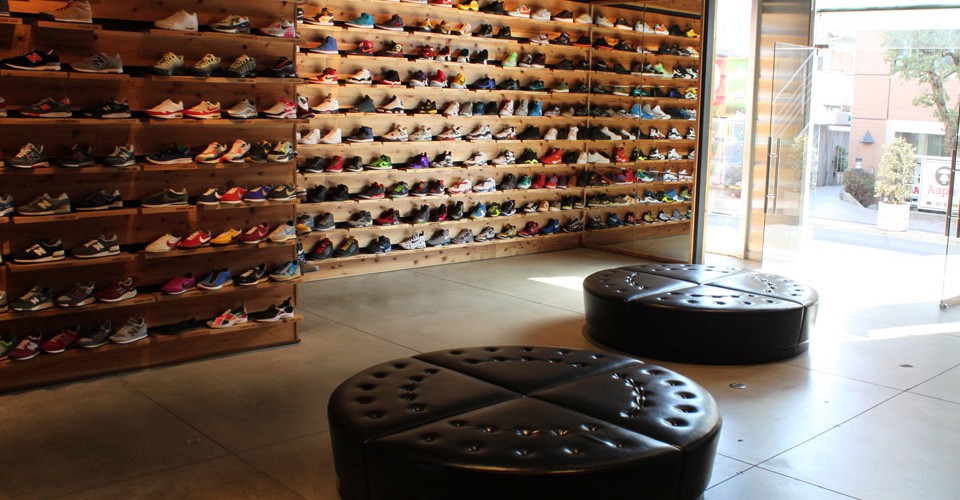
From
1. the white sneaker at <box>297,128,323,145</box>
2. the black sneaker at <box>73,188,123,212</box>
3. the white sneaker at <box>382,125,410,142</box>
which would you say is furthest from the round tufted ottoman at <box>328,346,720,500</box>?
the white sneaker at <box>382,125,410,142</box>

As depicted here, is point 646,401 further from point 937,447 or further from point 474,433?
point 937,447

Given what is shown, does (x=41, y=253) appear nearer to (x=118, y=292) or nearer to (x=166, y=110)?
(x=118, y=292)

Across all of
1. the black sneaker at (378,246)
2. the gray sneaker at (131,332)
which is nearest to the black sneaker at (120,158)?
Result: the gray sneaker at (131,332)

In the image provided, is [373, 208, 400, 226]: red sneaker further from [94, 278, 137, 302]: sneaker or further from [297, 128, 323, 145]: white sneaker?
[94, 278, 137, 302]: sneaker

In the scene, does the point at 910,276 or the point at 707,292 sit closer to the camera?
the point at 707,292

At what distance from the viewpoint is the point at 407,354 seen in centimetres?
542

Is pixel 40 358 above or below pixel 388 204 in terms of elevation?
below

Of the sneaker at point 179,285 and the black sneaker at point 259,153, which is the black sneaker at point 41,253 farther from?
the black sneaker at point 259,153

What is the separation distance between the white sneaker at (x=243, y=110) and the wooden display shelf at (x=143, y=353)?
1398mm

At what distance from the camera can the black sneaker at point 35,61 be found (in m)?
4.48

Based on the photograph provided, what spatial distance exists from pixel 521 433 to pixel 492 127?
630 cm

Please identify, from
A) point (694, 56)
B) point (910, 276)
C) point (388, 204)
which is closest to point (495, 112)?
point (388, 204)

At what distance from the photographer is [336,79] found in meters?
7.41

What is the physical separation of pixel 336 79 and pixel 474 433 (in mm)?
5122
